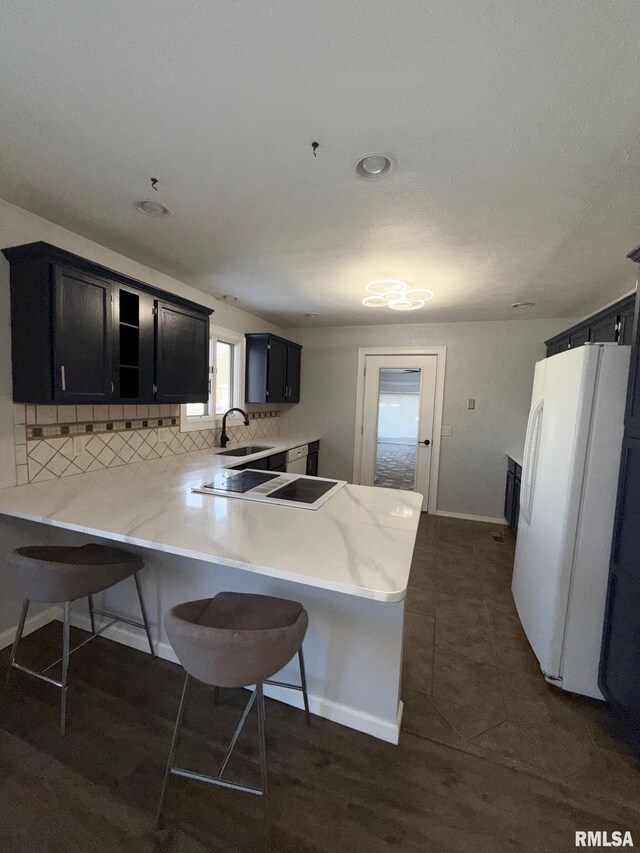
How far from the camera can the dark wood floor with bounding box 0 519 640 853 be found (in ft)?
3.74

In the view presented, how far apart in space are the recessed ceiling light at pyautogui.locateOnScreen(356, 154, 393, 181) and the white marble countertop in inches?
60.5

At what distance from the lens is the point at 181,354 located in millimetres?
2705

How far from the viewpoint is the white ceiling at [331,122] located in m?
0.92

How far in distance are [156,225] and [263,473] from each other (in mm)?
1690

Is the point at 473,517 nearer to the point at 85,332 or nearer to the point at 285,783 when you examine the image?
the point at 285,783

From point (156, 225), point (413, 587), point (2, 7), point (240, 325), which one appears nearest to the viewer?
point (2, 7)

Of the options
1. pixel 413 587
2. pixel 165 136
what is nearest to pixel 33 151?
pixel 165 136

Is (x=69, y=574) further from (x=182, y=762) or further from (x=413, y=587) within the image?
(x=413, y=587)

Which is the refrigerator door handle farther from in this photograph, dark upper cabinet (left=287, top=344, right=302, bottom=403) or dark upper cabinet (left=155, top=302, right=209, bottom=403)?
dark upper cabinet (left=287, top=344, right=302, bottom=403)

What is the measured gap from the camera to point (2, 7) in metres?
0.90

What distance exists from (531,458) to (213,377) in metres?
2.96

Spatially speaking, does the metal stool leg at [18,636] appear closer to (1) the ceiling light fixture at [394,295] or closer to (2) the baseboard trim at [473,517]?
(1) the ceiling light fixture at [394,295]

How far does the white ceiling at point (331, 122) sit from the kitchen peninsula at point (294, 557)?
1.54 m

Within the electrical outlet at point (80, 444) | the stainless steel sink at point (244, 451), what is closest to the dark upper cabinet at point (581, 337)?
the stainless steel sink at point (244, 451)
